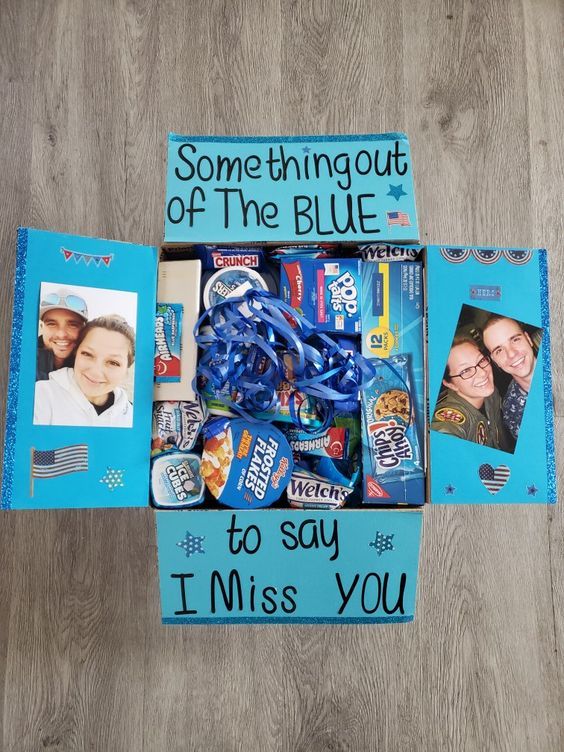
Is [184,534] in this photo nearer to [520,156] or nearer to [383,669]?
[383,669]

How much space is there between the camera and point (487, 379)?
0.82 m

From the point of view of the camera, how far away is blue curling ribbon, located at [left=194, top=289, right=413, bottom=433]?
0.79m

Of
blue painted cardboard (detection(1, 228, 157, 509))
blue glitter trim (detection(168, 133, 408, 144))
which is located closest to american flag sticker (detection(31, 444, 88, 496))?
blue painted cardboard (detection(1, 228, 157, 509))

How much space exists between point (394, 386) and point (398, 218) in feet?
0.78

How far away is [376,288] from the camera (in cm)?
83

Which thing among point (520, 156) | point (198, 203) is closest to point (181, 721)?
point (198, 203)

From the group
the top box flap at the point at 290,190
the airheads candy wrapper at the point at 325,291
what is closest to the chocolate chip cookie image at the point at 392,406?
the airheads candy wrapper at the point at 325,291

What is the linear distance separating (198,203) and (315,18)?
65 centimetres

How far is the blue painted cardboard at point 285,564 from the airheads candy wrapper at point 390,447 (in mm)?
39

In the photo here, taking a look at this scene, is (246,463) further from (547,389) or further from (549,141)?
(549,141)

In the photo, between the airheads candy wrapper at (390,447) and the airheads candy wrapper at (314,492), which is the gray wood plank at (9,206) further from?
the airheads candy wrapper at (390,447)

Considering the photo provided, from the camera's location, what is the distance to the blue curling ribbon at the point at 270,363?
0.79 meters

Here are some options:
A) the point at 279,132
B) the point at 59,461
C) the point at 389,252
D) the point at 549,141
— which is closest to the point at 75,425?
the point at 59,461

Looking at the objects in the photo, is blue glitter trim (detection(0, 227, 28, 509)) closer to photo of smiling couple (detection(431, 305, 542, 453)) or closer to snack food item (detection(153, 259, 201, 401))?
snack food item (detection(153, 259, 201, 401))
